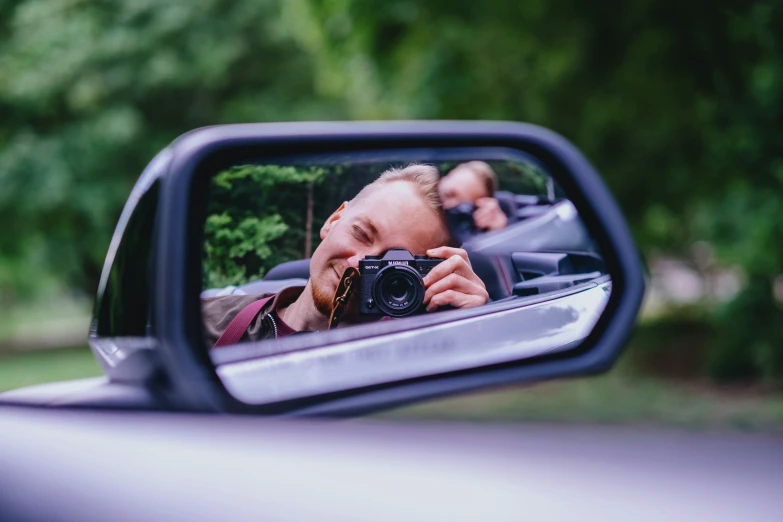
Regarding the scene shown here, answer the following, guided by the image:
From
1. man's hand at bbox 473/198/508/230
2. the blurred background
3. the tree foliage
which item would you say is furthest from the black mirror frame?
the tree foliage

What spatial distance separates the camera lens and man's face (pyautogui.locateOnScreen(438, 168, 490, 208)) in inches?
10.9

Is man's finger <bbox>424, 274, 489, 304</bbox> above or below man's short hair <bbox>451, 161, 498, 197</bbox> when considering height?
below

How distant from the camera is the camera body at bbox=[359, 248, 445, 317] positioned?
183cm

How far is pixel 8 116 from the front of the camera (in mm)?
15227

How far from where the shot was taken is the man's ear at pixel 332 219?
78.5 inches

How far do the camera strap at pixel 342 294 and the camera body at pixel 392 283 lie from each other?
0.04 metres

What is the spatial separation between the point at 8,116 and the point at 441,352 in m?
15.1

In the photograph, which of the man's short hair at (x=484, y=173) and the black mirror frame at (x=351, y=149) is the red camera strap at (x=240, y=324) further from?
the man's short hair at (x=484, y=173)

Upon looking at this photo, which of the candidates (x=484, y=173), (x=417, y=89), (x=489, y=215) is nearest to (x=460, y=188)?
(x=484, y=173)

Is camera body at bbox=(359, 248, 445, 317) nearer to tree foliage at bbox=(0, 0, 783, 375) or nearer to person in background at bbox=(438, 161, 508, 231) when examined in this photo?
person in background at bbox=(438, 161, 508, 231)

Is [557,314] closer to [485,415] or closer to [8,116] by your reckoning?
[485,415]

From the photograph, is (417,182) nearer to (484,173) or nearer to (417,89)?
(484,173)

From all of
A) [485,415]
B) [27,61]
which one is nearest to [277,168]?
[485,415]

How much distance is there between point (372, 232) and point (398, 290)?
15cm
